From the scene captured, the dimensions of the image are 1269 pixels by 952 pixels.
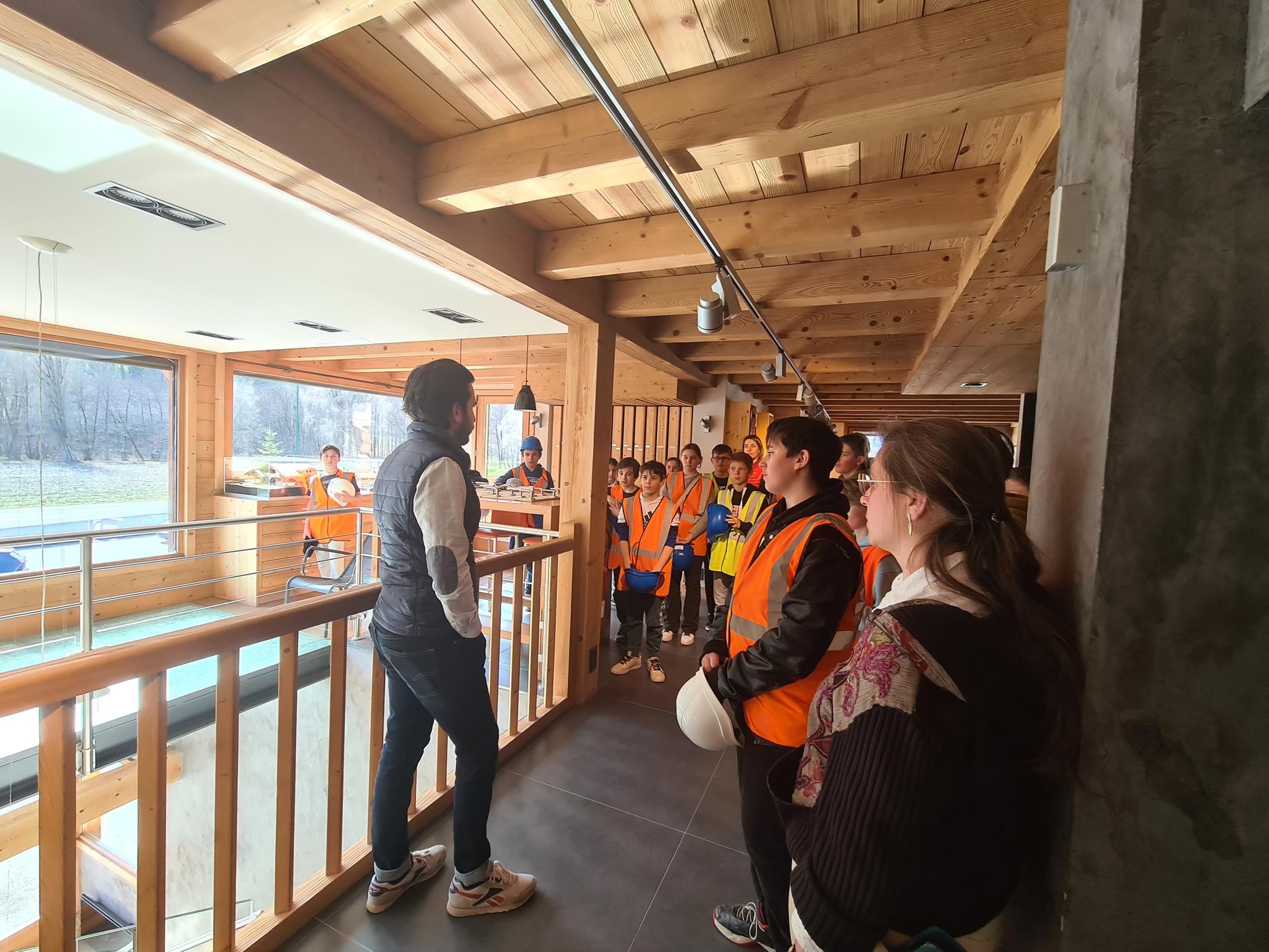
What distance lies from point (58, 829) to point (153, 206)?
7.46 feet

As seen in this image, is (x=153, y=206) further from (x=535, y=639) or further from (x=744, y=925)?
(x=744, y=925)

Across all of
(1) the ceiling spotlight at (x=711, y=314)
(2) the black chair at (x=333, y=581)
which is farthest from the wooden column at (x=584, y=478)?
(2) the black chair at (x=333, y=581)

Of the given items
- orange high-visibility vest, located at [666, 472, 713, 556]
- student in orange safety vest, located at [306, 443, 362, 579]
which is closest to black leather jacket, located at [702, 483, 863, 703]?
orange high-visibility vest, located at [666, 472, 713, 556]

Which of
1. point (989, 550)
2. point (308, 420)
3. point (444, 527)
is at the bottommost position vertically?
point (444, 527)

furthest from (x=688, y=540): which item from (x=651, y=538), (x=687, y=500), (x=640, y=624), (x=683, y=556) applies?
(x=640, y=624)

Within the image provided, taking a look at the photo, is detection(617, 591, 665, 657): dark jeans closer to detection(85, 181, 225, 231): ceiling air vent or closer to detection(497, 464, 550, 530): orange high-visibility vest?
detection(497, 464, 550, 530): orange high-visibility vest

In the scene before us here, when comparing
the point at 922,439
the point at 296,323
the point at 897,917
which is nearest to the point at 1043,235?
the point at 922,439

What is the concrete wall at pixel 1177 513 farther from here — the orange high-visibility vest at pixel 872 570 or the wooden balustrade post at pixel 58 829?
the wooden balustrade post at pixel 58 829

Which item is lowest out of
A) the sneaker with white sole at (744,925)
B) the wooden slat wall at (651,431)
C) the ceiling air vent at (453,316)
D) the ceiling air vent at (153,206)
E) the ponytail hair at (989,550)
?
the sneaker with white sole at (744,925)

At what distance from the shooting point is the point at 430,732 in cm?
153

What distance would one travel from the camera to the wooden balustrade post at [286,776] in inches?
61.1

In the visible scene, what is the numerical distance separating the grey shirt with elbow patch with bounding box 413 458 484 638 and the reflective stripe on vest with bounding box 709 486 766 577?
2.06 m

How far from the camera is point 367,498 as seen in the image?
646 centimetres

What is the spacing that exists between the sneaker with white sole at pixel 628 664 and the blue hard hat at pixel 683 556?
0.70m
